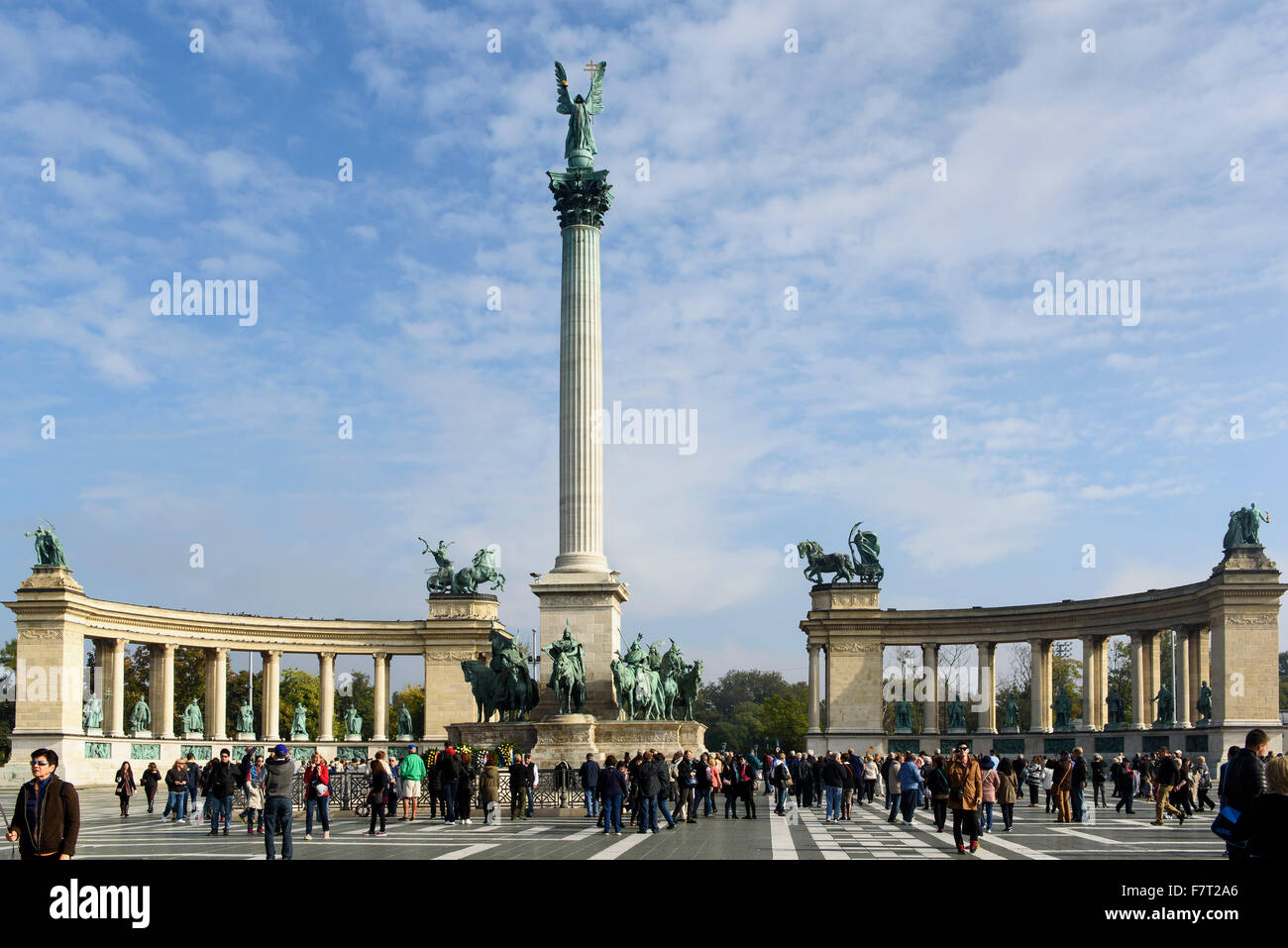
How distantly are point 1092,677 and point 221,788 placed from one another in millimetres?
68748

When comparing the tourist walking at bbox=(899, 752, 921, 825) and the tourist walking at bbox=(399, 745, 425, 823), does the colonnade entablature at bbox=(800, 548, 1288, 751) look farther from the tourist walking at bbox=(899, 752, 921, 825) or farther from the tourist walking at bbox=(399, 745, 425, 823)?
the tourist walking at bbox=(399, 745, 425, 823)

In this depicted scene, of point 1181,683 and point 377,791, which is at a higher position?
point 377,791

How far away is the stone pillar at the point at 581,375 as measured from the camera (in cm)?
5397

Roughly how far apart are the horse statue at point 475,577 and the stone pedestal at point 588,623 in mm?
46780

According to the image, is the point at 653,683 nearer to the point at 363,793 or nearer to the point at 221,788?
the point at 363,793

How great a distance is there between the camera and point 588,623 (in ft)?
172

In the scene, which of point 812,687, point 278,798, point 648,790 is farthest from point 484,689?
point 812,687

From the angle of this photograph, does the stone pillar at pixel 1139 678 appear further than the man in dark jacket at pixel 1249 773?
Yes

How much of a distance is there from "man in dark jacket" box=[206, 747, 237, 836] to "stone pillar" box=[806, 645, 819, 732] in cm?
6265

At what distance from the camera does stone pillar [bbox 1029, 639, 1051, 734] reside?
9031 centimetres

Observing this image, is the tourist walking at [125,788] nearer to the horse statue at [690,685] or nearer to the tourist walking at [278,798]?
the horse statue at [690,685]

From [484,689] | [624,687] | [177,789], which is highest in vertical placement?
[624,687]

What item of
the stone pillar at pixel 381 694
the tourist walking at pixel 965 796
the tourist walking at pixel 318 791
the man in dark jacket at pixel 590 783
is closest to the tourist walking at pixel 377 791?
the tourist walking at pixel 318 791

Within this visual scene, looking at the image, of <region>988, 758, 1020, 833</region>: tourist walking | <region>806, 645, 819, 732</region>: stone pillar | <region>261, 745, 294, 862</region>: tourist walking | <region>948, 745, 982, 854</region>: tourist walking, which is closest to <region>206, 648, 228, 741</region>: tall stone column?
<region>806, 645, 819, 732</region>: stone pillar
